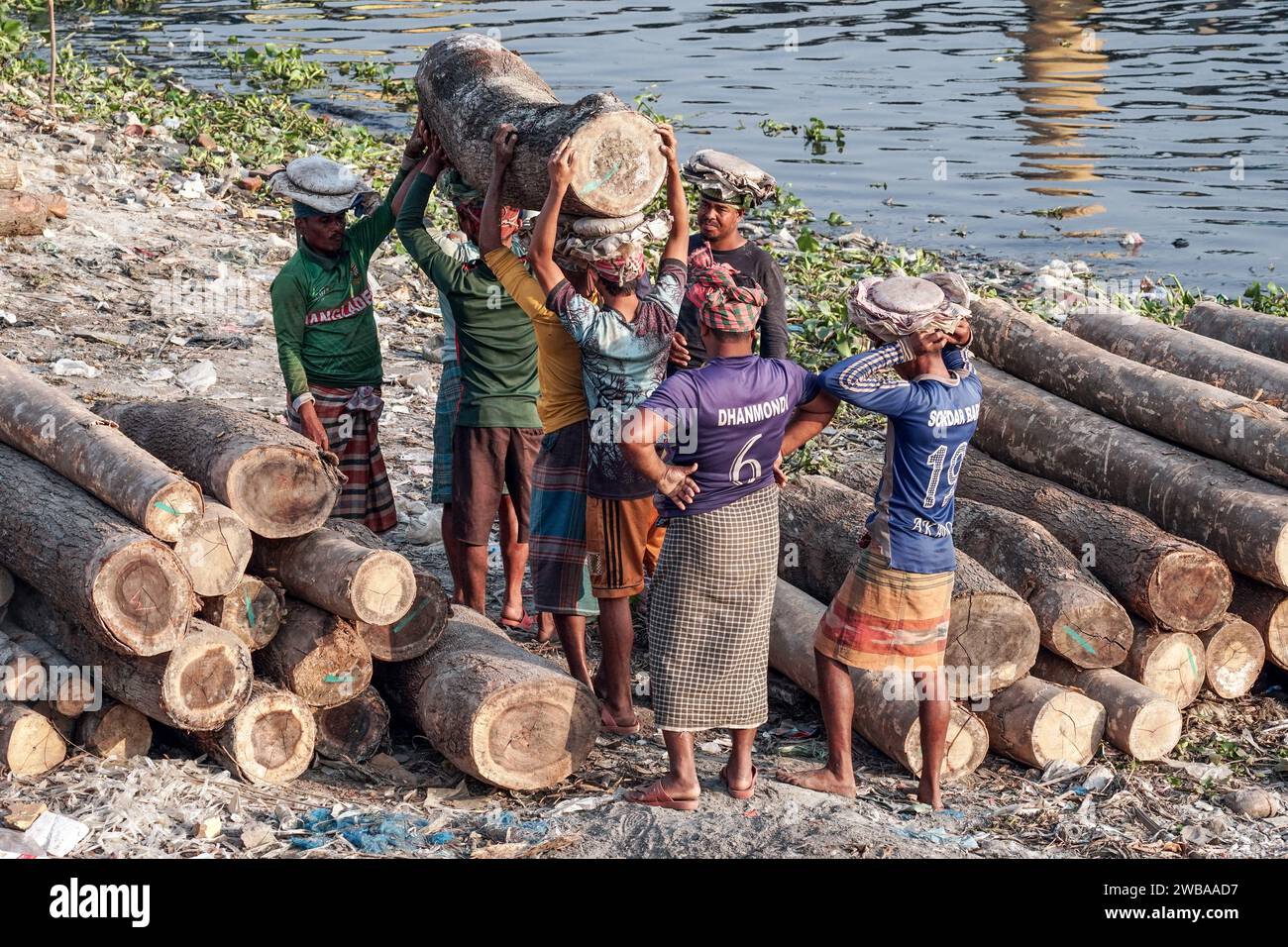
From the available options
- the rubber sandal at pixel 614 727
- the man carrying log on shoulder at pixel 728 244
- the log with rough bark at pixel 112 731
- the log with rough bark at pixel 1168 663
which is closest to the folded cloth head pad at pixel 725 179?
the man carrying log on shoulder at pixel 728 244

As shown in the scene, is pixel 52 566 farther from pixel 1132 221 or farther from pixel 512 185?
pixel 1132 221

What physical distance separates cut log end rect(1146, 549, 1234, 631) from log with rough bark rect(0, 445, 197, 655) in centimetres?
375

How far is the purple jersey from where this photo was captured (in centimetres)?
488

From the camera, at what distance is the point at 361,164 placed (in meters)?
13.9

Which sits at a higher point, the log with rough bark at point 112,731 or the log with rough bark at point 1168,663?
the log with rough bark at point 112,731

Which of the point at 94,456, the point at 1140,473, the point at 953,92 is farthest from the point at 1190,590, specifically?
the point at 953,92

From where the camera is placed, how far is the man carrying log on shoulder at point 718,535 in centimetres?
491

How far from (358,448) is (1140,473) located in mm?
3460

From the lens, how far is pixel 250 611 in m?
5.34

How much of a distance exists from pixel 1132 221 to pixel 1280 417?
28.4 ft

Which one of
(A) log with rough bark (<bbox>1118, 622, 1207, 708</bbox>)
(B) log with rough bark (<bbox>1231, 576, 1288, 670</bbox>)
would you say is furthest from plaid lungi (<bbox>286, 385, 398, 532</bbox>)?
(B) log with rough bark (<bbox>1231, 576, 1288, 670</bbox>)

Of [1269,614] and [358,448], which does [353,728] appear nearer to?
[358,448]

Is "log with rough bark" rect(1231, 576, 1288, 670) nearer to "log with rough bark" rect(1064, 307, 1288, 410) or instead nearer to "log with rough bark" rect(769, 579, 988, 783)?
"log with rough bark" rect(1064, 307, 1288, 410)

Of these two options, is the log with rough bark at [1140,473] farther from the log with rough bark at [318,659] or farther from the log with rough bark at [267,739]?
the log with rough bark at [267,739]
